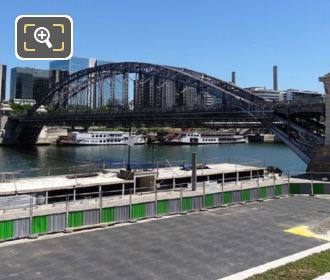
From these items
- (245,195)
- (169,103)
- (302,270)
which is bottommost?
(302,270)

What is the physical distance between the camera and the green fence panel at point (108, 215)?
77.7 ft

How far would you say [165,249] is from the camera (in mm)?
19203

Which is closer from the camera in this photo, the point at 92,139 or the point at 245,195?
the point at 245,195

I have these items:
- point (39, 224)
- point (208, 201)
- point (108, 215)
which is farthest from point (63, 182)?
point (39, 224)

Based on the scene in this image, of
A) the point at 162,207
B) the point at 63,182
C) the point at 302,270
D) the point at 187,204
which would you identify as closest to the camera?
the point at 302,270

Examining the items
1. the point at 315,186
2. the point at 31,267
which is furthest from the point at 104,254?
the point at 315,186

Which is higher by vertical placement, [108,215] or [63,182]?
[63,182]

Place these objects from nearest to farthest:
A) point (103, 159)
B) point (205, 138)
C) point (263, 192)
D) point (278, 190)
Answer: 1. point (263, 192)
2. point (278, 190)
3. point (103, 159)
4. point (205, 138)

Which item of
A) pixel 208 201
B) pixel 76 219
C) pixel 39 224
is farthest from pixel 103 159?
pixel 39 224

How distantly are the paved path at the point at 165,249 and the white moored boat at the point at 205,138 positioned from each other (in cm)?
13006

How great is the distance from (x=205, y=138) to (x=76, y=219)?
138848 mm

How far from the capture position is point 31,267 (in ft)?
54.3

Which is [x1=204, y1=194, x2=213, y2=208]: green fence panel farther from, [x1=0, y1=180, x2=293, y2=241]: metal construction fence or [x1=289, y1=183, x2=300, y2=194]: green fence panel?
[x1=289, y1=183, x2=300, y2=194]: green fence panel

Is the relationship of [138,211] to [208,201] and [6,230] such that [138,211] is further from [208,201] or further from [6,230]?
[6,230]
